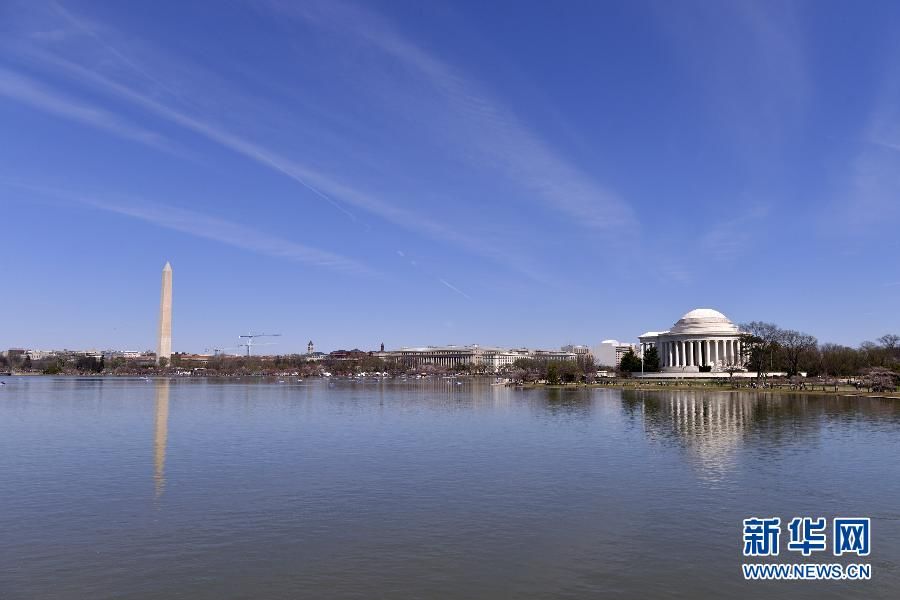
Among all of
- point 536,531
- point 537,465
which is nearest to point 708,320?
point 537,465

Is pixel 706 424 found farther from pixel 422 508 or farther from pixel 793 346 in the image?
pixel 793 346

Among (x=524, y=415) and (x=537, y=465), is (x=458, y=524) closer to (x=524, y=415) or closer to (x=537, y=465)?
(x=537, y=465)

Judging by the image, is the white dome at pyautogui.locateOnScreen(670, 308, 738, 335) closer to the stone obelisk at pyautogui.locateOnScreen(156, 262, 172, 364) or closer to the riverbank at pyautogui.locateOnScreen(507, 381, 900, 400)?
the riverbank at pyautogui.locateOnScreen(507, 381, 900, 400)

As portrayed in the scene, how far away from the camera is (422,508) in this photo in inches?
918

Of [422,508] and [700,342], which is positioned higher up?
[700,342]

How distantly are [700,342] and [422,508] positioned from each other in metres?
150

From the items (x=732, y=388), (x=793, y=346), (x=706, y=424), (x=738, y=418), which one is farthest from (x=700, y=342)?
(x=706, y=424)

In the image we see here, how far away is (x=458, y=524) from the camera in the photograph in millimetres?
21188

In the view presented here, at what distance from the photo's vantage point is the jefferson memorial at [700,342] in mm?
158875

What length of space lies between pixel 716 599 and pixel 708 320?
15941 cm

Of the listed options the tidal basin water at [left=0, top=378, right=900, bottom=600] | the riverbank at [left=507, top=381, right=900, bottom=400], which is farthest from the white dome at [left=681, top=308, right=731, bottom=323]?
the tidal basin water at [left=0, top=378, right=900, bottom=600]

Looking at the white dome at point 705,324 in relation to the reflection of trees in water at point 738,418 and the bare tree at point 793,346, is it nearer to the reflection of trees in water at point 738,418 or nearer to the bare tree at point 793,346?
the bare tree at point 793,346

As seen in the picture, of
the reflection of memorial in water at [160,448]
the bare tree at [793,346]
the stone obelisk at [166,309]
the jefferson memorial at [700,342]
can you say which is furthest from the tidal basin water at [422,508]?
the stone obelisk at [166,309]

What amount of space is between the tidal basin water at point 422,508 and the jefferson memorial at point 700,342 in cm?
11695
